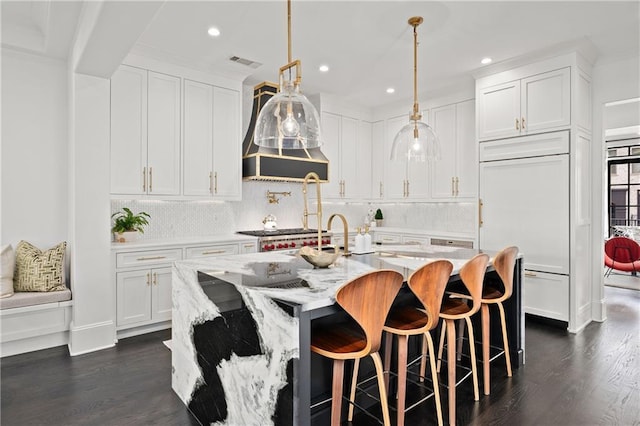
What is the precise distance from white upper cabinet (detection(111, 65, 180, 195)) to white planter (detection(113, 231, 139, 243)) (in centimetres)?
41

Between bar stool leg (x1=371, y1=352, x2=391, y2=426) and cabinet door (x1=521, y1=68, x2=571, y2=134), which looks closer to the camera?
bar stool leg (x1=371, y1=352, x2=391, y2=426)

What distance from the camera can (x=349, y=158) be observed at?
5.98 m

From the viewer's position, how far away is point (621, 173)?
7.57 m

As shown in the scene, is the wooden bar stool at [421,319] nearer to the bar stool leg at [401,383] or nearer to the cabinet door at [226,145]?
the bar stool leg at [401,383]

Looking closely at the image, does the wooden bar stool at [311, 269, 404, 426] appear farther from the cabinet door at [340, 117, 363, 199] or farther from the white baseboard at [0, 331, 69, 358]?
the cabinet door at [340, 117, 363, 199]

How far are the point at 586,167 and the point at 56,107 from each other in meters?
5.55

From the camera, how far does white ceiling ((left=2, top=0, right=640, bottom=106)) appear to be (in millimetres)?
3053

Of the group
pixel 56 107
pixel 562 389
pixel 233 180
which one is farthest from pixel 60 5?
pixel 562 389

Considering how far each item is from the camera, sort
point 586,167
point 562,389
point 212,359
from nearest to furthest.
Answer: point 212,359, point 562,389, point 586,167

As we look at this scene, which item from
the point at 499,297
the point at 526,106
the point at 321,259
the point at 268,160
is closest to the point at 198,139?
the point at 268,160

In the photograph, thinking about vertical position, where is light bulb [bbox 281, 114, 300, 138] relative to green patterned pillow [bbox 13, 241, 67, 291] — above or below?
above

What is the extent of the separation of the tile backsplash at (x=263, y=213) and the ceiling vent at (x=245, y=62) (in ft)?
4.94

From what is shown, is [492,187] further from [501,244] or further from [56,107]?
[56,107]

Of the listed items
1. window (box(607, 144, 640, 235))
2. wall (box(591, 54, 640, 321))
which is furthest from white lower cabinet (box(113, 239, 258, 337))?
window (box(607, 144, 640, 235))
